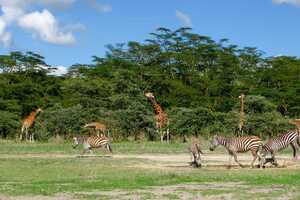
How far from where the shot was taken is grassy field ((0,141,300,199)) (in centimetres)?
1396

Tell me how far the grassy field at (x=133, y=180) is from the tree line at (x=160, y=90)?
57.3 feet

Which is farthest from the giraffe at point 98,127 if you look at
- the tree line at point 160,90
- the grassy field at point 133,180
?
the grassy field at point 133,180

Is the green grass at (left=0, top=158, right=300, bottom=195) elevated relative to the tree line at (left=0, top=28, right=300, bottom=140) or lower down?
lower down

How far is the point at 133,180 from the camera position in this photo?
54.3 feet

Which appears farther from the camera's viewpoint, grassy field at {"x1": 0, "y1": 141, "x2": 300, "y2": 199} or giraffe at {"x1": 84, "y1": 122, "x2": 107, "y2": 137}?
giraffe at {"x1": 84, "y1": 122, "x2": 107, "y2": 137}

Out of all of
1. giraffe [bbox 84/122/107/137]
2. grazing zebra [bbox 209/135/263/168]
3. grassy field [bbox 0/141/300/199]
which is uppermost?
giraffe [bbox 84/122/107/137]

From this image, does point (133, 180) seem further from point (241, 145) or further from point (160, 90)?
point (160, 90)

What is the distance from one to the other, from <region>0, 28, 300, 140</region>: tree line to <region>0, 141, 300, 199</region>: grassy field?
57.3 ft

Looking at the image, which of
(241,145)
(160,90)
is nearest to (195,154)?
(241,145)

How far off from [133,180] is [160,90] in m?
35.2

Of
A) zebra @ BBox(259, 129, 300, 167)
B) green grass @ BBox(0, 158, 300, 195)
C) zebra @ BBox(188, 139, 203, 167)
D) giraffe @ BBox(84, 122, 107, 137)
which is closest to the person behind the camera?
green grass @ BBox(0, 158, 300, 195)

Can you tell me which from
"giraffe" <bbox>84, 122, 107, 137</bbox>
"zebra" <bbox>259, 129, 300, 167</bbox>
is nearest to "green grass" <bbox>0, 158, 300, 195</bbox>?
"zebra" <bbox>259, 129, 300, 167</bbox>

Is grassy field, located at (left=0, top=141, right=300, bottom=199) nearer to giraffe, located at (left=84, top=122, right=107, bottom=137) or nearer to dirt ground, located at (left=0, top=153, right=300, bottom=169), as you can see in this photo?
dirt ground, located at (left=0, top=153, right=300, bottom=169)

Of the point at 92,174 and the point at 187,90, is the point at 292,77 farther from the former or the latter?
the point at 92,174
